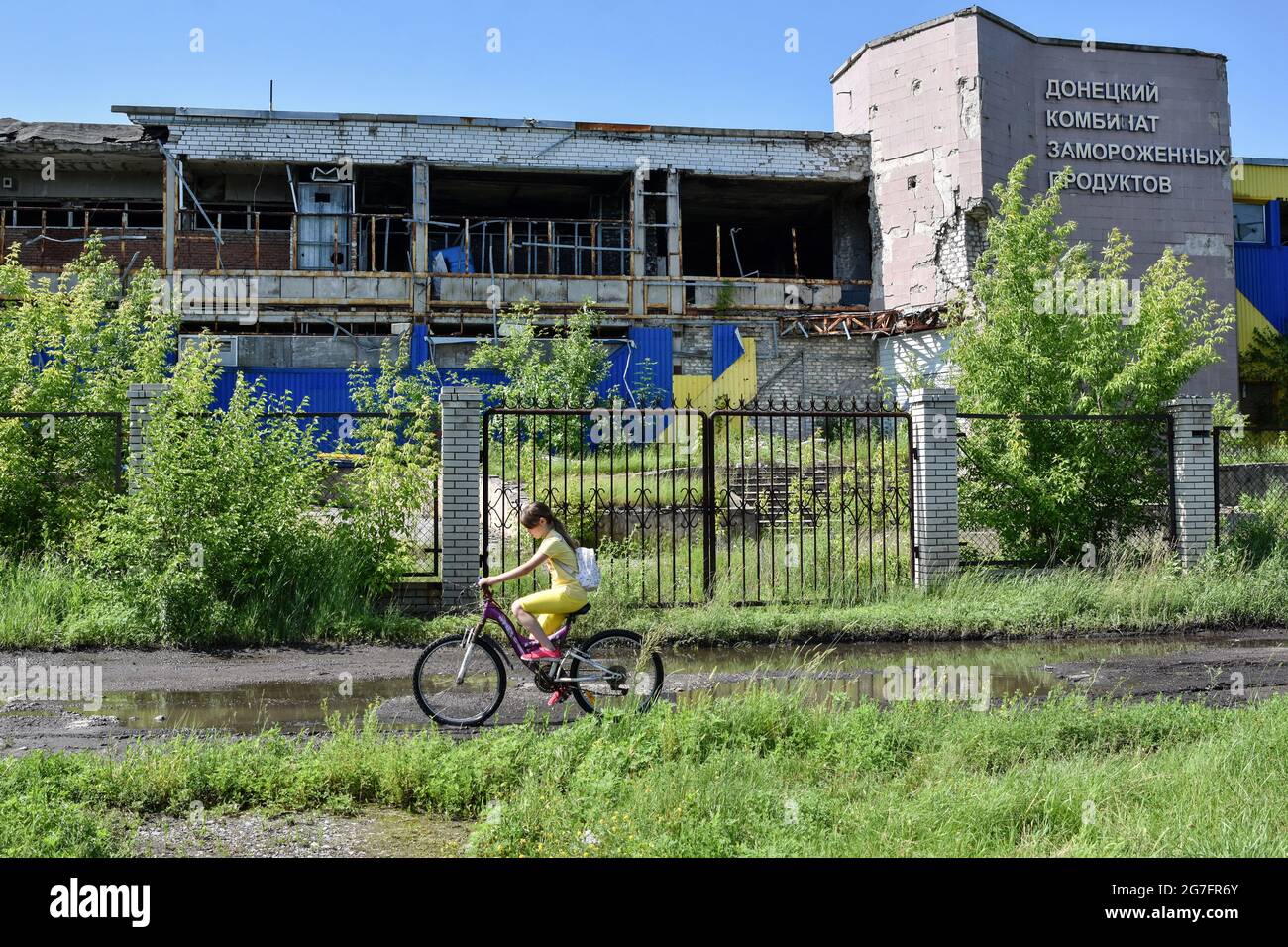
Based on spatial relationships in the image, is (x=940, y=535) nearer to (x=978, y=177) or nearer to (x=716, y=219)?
(x=978, y=177)

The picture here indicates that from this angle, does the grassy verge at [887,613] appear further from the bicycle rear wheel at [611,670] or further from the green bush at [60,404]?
the bicycle rear wheel at [611,670]

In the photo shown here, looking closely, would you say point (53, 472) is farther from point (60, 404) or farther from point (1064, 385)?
point (1064, 385)

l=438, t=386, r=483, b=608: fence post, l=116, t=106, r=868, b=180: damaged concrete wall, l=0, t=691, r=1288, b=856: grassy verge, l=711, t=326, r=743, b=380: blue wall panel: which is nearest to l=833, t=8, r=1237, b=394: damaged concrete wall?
l=116, t=106, r=868, b=180: damaged concrete wall

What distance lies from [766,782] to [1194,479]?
31.7 feet

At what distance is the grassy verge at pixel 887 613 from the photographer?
9.82m

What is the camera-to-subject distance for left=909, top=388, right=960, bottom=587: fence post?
38.8 feet

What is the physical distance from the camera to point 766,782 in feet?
17.3

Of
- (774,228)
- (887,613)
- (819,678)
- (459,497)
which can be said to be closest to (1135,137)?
(774,228)

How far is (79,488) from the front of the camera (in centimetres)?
1128

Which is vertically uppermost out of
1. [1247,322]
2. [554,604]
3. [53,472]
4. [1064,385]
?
[1247,322]

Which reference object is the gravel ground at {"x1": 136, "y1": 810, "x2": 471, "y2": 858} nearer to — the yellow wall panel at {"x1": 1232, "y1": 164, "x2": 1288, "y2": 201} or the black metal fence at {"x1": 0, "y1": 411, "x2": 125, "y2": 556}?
the black metal fence at {"x1": 0, "y1": 411, "x2": 125, "y2": 556}

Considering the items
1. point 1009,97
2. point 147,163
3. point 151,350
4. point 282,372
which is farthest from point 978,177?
point 147,163

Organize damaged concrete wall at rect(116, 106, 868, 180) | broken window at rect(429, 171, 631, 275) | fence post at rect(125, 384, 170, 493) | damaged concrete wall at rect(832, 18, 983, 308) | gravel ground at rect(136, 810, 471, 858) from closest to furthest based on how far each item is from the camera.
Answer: gravel ground at rect(136, 810, 471, 858) → fence post at rect(125, 384, 170, 493) → damaged concrete wall at rect(832, 18, 983, 308) → damaged concrete wall at rect(116, 106, 868, 180) → broken window at rect(429, 171, 631, 275)

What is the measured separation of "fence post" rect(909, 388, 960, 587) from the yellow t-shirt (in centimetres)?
599
